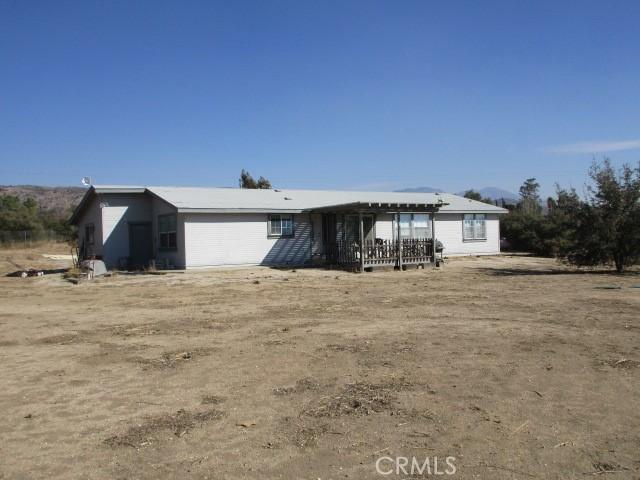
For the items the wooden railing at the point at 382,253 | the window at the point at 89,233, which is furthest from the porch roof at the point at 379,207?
the window at the point at 89,233

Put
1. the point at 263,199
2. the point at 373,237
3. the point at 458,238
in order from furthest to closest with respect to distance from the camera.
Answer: the point at 458,238, the point at 373,237, the point at 263,199

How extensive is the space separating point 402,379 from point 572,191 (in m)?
17.2

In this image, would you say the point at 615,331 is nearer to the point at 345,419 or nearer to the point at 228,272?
the point at 345,419

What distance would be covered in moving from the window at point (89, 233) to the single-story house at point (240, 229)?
0.05 meters

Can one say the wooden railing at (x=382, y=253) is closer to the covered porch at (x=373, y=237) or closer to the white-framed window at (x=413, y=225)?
the covered porch at (x=373, y=237)

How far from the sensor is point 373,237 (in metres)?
26.8

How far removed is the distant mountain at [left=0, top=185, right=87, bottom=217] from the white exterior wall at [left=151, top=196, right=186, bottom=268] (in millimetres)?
85047

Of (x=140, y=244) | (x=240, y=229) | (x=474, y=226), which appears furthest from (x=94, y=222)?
(x=474, y=226)

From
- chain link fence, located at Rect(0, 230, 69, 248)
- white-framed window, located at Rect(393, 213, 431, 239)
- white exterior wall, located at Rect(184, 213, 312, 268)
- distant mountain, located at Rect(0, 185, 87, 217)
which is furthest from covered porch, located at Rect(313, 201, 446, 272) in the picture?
distant mountain, located at Rect(0, 185, 87, 217)

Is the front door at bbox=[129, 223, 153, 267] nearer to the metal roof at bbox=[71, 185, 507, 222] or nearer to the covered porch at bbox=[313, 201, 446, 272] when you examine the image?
the metal roof at bbox=[71, 185, 507, 222]

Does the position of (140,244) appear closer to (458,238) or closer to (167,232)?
(167,232)

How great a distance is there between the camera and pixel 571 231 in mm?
21188

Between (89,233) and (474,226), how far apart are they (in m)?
20.2

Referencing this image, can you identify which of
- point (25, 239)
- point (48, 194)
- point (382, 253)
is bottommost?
point (382, 253)
